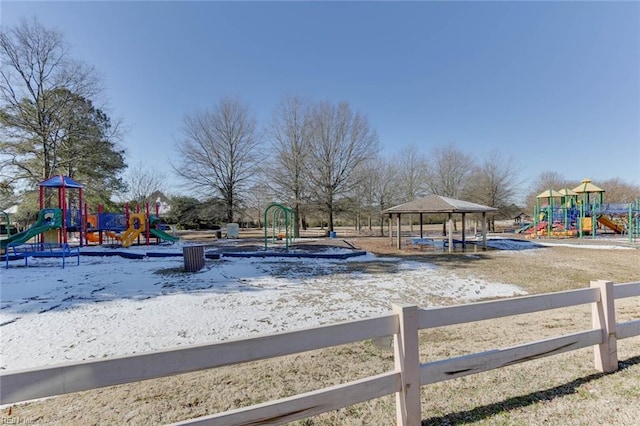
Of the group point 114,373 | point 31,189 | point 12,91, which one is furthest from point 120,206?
point 114,373

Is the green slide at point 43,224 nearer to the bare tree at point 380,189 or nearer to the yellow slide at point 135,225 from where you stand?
the yellow slide at point 135,225

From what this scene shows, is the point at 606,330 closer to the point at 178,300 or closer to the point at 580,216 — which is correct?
the point at 178,300

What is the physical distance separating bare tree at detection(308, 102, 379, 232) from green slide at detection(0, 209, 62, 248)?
53.4 feet

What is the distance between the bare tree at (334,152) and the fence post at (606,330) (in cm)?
2233

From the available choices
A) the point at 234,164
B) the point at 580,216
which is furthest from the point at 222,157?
the point at 580,216

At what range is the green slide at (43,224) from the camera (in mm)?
11344

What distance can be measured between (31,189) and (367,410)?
24472mm

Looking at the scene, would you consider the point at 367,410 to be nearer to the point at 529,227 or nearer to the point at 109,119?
the point at 109,119

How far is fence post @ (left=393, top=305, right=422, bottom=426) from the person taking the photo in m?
2.04

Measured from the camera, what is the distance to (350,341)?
1.97 meters

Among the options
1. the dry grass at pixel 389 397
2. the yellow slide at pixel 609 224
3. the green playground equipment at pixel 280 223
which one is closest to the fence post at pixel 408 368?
the dry grass at pixel 389 397

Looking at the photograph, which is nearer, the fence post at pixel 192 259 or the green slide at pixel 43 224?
Result: the fence post at pixel 192 259

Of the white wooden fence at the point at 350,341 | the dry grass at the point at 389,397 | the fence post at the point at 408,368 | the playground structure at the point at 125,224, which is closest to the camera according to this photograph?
the white wooden fence at the point at 350,341

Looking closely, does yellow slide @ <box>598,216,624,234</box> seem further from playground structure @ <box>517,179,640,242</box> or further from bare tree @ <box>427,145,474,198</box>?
bare tree @ <box>427,145,474,198</box>
